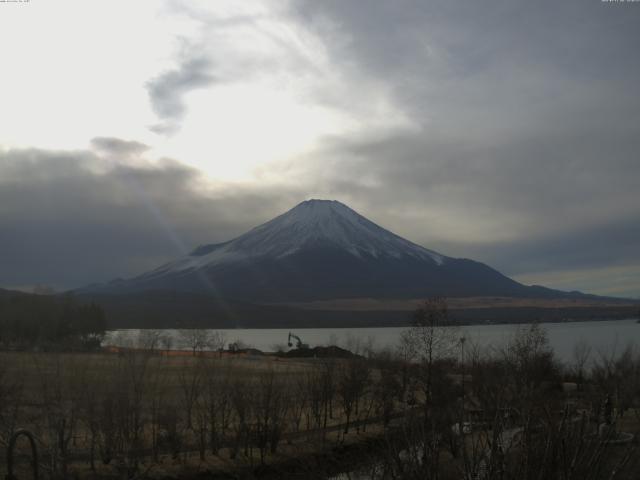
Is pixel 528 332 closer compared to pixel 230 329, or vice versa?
pixel 528 332

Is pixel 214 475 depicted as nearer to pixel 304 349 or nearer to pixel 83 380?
pixel 83 380

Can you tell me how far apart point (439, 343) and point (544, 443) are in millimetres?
32338

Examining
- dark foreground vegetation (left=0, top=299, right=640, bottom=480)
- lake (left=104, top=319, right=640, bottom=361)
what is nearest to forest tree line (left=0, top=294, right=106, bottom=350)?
lake (left=104, top=319, right=640, bottom=361)

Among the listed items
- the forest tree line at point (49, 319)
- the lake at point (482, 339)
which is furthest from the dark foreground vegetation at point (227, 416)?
the forest tree line at point (49, 319)

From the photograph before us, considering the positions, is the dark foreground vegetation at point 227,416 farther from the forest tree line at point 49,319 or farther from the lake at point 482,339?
the forest tree line at point 49,319

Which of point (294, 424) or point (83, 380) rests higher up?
point (83, 380)

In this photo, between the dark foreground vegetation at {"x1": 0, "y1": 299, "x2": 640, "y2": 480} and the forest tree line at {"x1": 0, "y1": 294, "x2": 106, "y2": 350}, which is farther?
the forest tree line at {"x1": 0, "y1": 294, "x2": 106, "y2": 350}

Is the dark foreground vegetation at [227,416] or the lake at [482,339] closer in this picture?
the dark foreground vegetation at [227,416]

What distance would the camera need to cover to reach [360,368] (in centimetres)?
3447

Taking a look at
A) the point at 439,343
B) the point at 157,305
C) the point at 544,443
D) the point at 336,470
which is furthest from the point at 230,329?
the point at 544,443

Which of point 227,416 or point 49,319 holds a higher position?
point 49,319

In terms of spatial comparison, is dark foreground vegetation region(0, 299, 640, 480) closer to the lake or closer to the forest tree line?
the lake

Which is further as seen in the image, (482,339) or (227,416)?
(482,339)

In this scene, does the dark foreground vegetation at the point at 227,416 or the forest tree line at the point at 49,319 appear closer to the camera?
the dark foreground vegetation at the point at 227,416
